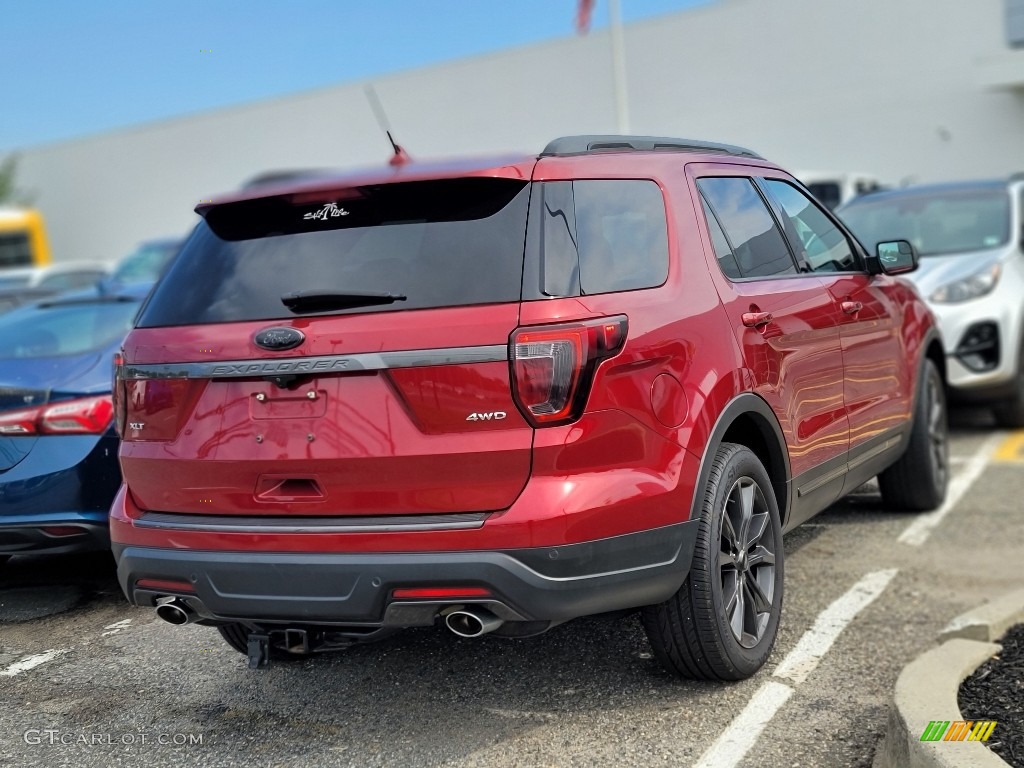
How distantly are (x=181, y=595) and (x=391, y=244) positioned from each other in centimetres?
121

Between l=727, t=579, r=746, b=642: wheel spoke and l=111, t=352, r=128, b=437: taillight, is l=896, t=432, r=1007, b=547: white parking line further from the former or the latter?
l=111, t=352, r=128, b=437: taillight

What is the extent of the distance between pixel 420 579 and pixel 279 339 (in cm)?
79

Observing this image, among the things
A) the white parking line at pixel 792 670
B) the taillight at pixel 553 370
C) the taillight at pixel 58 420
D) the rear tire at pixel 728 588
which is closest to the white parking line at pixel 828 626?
the white parking line at pixel 792 670

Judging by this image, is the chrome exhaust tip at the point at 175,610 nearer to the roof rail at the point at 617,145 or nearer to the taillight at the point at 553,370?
the taillight at the point at 553,370

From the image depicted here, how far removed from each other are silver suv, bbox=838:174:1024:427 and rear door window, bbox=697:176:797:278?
13.3ft

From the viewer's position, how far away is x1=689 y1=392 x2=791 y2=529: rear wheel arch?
11.5 ft

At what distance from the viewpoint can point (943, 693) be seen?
3350 millimetres

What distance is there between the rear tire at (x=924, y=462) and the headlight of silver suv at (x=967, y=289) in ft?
6.71

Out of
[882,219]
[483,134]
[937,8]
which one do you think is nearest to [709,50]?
[937,8]

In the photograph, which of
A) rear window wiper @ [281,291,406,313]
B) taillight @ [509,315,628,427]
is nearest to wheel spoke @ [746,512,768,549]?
taillight @ [509,315,628,427]

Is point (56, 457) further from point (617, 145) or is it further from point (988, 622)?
point (988, 622)

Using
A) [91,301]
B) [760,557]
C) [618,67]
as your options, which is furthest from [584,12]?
[760,557]

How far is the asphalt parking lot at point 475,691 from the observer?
3500mm

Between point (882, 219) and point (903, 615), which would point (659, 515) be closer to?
point (903, 615)
